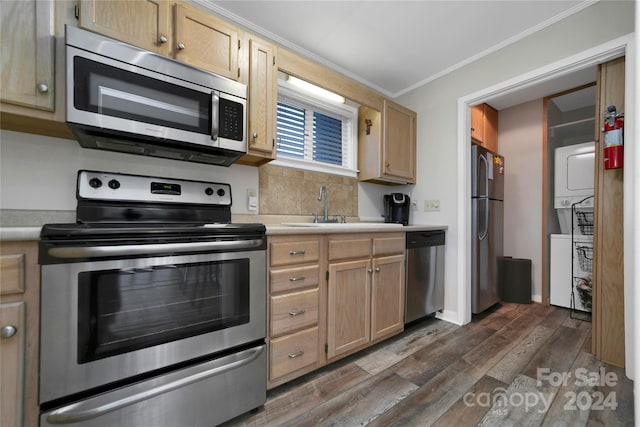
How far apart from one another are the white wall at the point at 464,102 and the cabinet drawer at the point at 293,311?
166 cm

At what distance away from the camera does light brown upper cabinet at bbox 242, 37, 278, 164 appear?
1.69 meters

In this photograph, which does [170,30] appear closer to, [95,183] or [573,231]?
[95,183]

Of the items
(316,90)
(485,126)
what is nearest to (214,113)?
(316,90)

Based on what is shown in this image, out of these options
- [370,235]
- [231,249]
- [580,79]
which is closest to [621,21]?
[580,79]

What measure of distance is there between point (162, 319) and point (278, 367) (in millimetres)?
679

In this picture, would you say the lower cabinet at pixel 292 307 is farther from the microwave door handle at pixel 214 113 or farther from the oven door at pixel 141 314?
the microwave door handle at pixel 214 113

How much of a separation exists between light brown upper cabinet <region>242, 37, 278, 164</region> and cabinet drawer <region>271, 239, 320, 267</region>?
2.20ft

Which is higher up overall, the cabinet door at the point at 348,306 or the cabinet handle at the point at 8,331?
the cabinet handle at the point at 8,331

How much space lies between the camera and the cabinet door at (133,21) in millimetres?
1226

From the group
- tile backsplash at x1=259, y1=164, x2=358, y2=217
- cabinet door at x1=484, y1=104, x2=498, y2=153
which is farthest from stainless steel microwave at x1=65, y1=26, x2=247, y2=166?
cabinet door at x1=484, y1=104, x2=498, y2=153

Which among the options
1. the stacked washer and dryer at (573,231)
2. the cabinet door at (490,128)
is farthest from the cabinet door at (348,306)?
the cabinet door at (490,128)

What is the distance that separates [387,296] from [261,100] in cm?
171

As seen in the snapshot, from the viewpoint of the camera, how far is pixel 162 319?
43.4 inches

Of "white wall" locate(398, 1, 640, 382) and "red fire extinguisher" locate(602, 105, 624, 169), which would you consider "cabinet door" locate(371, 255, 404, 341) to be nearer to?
"white wall" locate(398, 1, 640, 382)
